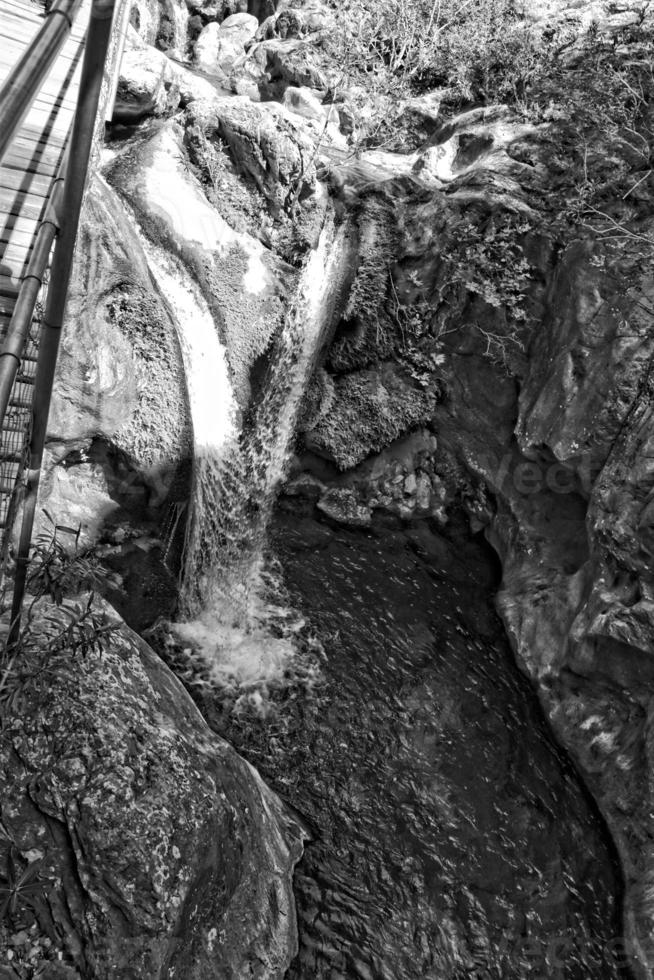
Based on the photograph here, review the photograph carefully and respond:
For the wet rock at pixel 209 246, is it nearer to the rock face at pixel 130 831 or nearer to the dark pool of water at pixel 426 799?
the dark pool of water at pixel 426 799

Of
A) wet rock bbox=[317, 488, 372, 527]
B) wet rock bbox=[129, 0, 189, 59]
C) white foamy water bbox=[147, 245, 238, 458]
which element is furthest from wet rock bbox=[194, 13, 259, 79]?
wet rock bbox=[317, 488, 372, 527]

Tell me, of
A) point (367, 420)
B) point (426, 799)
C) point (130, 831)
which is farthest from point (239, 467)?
point (130, 831)

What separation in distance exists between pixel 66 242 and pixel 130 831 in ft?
8.77

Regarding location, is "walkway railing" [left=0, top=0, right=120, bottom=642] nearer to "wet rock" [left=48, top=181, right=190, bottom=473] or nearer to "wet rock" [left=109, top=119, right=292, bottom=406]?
"wet rock" [left=48, top=181, right=190, bottom=473]

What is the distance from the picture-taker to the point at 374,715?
5574 millimetres

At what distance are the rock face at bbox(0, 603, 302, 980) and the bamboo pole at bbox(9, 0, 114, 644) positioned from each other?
0.65 metres

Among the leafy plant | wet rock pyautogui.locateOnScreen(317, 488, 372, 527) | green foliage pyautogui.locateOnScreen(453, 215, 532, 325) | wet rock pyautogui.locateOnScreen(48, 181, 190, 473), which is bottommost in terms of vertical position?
the leafy plant

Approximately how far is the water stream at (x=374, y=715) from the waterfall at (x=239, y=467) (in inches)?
0.8

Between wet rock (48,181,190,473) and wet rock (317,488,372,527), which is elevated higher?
wet rock (48,181,190,473)

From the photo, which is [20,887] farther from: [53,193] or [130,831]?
[53,193]

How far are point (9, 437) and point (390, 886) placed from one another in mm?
3670

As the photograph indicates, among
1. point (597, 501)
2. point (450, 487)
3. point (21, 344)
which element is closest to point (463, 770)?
point (597, 501)

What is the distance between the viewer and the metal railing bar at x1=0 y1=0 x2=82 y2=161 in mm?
1317

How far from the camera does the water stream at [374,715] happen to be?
14.2 ft
